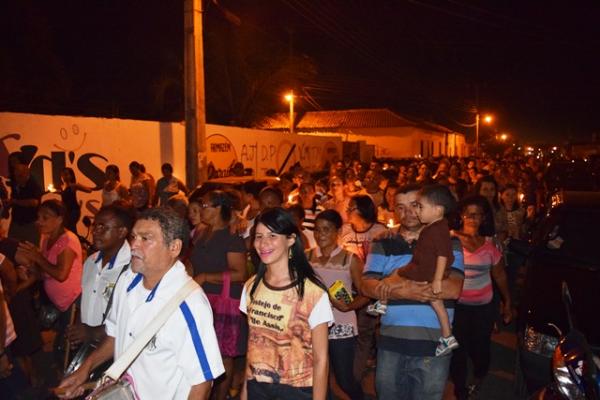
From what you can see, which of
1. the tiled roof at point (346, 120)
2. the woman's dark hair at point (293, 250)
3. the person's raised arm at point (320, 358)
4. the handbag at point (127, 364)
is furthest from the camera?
the tiled roof at point (346, 120)

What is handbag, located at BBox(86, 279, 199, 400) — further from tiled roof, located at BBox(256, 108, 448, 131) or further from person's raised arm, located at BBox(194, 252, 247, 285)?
tiled roof, located at BBox(256, 108, 448, 131)

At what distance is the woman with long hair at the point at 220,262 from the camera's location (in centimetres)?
511

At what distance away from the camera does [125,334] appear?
3.06 metres

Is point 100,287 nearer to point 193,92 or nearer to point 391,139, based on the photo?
point 193,92

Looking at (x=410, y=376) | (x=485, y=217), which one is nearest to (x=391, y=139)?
(x=485, y=217)

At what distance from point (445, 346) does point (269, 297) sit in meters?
1.33

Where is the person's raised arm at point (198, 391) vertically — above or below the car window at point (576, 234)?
below

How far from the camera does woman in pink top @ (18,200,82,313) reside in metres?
5.57

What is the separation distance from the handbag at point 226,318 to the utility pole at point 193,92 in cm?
779

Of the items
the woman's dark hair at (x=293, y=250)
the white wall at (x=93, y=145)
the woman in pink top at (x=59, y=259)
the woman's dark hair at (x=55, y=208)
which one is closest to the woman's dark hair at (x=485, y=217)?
the woman's dark hair at (x=293, y=250)

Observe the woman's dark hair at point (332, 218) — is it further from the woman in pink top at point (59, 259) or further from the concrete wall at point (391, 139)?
the concrete wall at point (391, 139)

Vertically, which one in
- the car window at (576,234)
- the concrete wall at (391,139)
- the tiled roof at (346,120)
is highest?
the tiled roof at (346,120)

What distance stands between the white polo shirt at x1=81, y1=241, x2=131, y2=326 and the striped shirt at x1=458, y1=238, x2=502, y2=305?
3.02 m

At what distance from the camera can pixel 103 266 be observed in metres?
4.58
